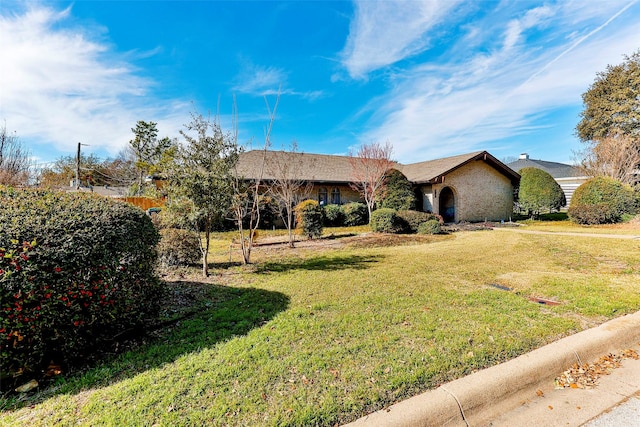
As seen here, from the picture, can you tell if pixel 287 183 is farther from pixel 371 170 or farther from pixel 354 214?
pixel 371 170

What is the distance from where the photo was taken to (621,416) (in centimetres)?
227

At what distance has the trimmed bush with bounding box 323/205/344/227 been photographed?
18125mm

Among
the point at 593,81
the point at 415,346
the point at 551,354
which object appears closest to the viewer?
the point at 551,354

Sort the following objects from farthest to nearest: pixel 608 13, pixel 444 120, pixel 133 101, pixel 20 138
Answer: pixel 444 120, pixel 20 138, pixel 133 101, pixel 608 13

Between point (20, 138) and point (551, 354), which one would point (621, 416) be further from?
point (20, 138)

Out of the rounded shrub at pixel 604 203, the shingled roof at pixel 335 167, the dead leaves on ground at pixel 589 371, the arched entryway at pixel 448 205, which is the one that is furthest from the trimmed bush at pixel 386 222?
the dead leaves on ground at pixel 589 371

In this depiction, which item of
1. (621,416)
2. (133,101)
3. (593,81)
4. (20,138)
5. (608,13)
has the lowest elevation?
(621,416)

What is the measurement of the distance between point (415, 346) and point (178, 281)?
4953 millimetres

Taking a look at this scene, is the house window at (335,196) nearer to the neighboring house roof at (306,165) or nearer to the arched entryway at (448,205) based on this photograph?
the neighboring house roof at (306,165)

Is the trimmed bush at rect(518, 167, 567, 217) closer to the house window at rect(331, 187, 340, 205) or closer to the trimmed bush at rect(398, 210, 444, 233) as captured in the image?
the trimmed bush at rect(398, 210, 444, 233)

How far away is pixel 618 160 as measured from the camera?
19.0 metres

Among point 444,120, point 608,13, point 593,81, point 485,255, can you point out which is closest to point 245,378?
point 485,255

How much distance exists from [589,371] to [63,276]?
A: 5.24 m

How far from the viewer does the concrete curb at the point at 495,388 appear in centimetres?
216
